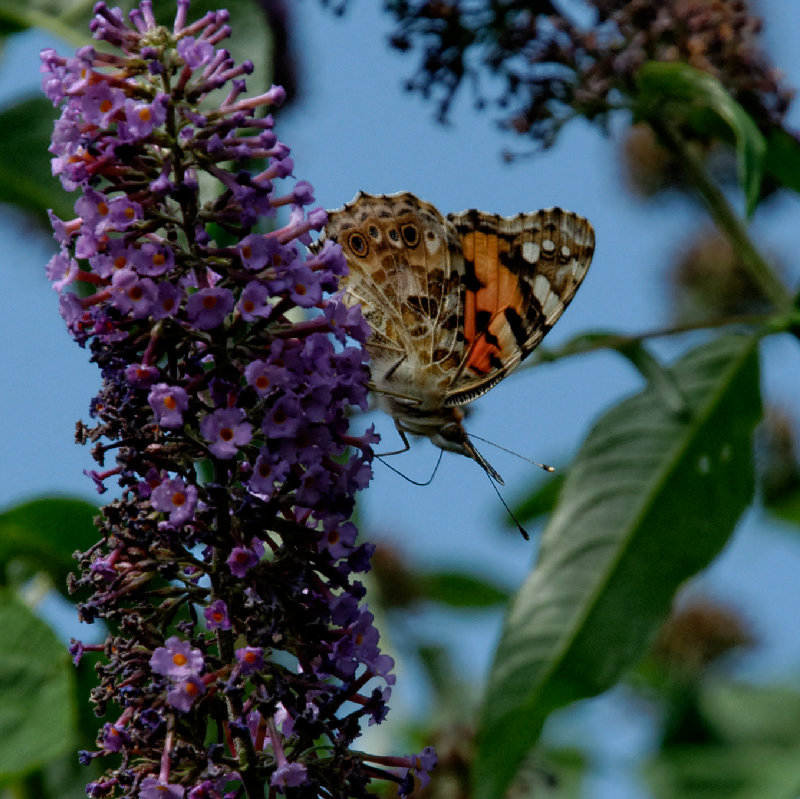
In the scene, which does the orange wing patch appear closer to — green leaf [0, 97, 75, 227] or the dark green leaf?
green leaf [0, 97, 75, 227]

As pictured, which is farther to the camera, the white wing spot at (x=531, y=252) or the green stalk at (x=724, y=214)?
the green stalk at (x=724, y=214)

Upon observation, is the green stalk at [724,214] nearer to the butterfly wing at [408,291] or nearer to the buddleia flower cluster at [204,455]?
the butterfly wing at [408,291]

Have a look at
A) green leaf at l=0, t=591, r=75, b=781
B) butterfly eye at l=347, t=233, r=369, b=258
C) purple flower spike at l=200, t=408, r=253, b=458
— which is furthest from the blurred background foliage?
purple flower spike at l=200, t=408, r=253, b=458

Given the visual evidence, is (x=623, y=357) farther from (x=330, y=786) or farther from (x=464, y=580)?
(x=464, y=580)

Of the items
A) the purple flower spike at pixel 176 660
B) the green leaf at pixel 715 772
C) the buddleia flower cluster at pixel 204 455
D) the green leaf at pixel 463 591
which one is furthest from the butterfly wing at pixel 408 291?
the green leaf at pixel 463 591

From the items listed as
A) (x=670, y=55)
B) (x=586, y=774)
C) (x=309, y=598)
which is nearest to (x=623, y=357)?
(x=670, y=55)

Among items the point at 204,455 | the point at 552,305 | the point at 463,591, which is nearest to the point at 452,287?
the point at 552,305
